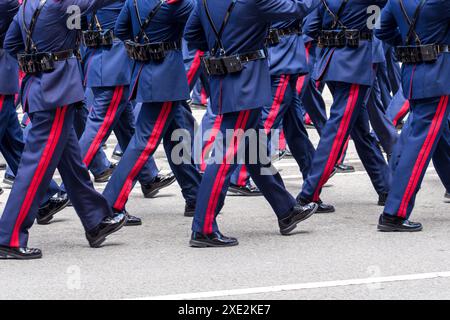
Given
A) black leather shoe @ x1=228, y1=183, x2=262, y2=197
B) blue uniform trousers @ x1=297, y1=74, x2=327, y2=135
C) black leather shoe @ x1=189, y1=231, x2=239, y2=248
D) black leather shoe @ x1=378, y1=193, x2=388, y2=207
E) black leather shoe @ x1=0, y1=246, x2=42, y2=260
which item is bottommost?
black leather shoe @ x1=228, y1=183, x2=262, y2=197

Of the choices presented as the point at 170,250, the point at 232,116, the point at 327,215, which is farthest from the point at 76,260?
the point at 327,215

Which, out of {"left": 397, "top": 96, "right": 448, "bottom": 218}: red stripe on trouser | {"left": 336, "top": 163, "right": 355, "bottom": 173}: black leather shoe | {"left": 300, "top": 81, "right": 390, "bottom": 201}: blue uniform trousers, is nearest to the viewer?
{"left": 397, "top": 96, "right": 448, "bottom": 218}: red stripe on trouser

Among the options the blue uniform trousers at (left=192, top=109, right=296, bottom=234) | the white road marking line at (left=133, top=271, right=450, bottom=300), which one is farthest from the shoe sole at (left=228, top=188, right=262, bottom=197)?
the white road marking line at (left=133, top=271, right=450, bottom=300)

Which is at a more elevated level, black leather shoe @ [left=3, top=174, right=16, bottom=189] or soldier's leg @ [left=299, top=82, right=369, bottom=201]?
soldier's leg @ [left=299, top=82, right=369, bottom=201]

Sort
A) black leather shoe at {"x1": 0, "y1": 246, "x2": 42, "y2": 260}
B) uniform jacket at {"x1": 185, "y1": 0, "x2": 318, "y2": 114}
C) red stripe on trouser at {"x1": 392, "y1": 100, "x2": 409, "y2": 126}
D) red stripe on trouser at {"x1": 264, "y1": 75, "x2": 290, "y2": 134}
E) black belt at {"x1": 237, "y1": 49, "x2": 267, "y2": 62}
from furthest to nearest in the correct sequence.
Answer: red stripe on trouser at {"x1": 392, "y1": 100, "x2": 409, "y2": 126}
red stripe on trouser at {"x1": 264, "y1": 75, "x2": 290, "y2": 134}
black belt at {"x1": 237, "y1": 49, "x2": 267, "y2": 62}
uniform jacket at {"x1": 185, "y1": 0, "x2": 318, "y2": 114}
black leather shoe at {"x1": 0, "y1": 246, "x2": 42, "y2": 260}

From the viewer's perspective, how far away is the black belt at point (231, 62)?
7.50 m

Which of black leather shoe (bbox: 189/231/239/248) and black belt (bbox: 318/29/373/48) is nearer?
black leather shoe (bbox: 189/231/239/248)

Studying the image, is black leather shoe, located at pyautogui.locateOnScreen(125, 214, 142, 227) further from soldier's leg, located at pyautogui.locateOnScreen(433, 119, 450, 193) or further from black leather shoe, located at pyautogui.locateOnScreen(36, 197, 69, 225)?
soldier's leg, located at pyautogui.locateOnScreen(433, 119, 450, 193)

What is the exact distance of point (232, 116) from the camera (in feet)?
24.8

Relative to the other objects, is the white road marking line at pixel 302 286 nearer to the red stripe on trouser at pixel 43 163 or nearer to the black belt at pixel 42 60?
the red stripe on trouser at pixel 43 163

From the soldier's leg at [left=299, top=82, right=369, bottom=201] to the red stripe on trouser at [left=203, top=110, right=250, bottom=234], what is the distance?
1.11 metres

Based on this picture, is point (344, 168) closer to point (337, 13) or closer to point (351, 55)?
point (351, 55)

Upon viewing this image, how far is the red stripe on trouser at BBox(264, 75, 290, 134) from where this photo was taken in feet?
29.5

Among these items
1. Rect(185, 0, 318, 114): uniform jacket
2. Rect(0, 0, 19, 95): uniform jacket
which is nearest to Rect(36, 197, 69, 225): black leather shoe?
Rect(0, 0, 19, 95): uniform jacket
